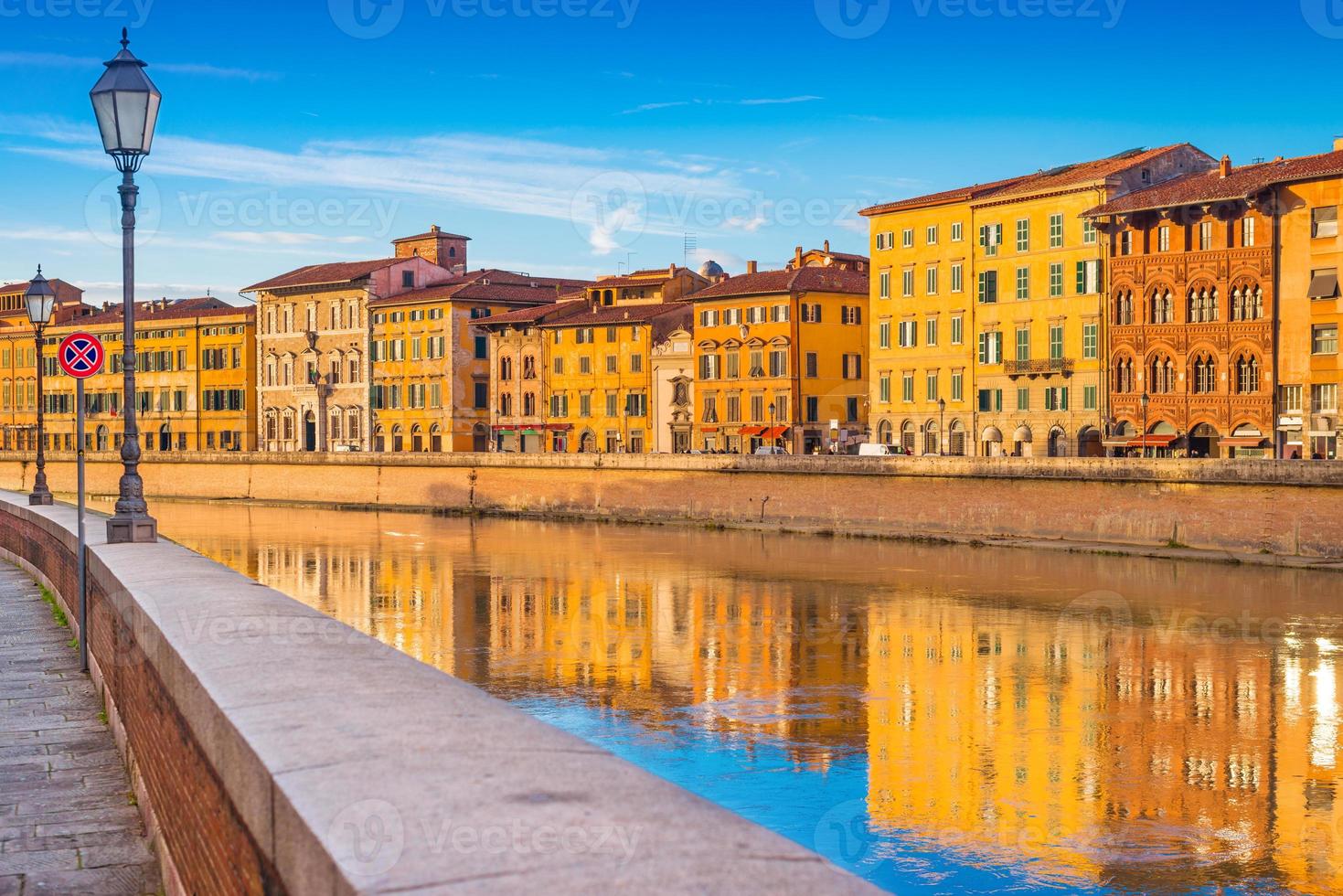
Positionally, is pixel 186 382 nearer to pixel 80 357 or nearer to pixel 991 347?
pixel 991 347

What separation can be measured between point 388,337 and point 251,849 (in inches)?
3258

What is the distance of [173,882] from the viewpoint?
20.2ft

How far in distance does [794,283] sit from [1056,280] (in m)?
14.4

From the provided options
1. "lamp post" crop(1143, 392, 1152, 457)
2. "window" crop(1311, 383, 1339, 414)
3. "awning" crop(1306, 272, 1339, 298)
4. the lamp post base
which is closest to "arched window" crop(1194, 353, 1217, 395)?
"lamp post" crop(1143, 392, 1152, 457)

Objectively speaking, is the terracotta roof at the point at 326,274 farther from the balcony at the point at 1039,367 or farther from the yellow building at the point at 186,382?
the balcony at the point at 1039,367

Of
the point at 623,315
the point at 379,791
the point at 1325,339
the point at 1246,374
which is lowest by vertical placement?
the point at 379,791

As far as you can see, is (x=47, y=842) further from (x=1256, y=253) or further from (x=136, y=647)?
(x=1256, y=253)

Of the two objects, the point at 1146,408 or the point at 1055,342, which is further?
the point at 1055,342

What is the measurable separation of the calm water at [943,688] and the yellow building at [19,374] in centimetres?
6607

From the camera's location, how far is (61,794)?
816 centimetres

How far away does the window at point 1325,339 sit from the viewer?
4650 centimetres

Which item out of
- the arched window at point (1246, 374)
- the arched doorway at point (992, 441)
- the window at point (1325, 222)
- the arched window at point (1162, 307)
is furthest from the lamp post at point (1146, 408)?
the window at point (1325, 222)

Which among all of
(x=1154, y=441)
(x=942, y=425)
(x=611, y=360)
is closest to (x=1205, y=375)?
(x=1154, y=441)

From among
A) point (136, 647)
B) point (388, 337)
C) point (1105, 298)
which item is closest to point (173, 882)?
point (136, 647)
